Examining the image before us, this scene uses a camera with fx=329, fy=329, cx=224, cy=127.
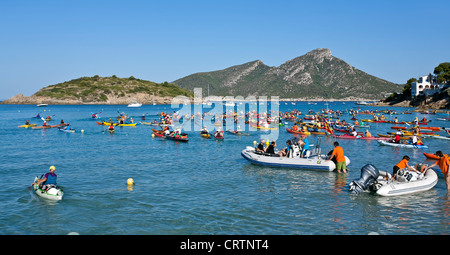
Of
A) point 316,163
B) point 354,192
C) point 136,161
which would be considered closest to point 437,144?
point 316,163

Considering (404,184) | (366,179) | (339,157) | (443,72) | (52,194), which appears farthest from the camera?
(443,72)

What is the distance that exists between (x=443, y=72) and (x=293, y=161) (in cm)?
16114

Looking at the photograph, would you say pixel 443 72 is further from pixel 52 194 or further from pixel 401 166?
pixel 52 194

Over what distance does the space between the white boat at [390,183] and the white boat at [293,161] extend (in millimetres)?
5164

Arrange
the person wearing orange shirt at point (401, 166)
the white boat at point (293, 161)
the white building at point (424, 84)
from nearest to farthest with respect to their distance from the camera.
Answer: the person wearing orange shirt at point (401, 166) → the white boat at point (293, 161) → the white building at point (424, 84)

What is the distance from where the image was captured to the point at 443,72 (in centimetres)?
15288

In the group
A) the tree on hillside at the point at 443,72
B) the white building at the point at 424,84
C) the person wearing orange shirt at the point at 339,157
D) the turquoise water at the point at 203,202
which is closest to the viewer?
the turquoise water at the point at 203,202

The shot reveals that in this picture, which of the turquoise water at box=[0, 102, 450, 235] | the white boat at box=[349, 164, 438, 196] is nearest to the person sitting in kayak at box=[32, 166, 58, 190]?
the turquoise water at box=[0, 102, 450, 235]

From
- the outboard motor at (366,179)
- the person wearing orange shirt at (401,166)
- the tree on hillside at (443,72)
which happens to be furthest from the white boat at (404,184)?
the tree on hillside at (443,72)

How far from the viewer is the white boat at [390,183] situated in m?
19.3

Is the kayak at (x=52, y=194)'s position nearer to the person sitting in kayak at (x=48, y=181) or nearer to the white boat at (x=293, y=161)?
the person sitting in kayak at (x=48, y=181)

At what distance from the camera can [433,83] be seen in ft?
494

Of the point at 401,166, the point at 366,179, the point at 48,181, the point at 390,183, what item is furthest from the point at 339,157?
the point at 48,181
